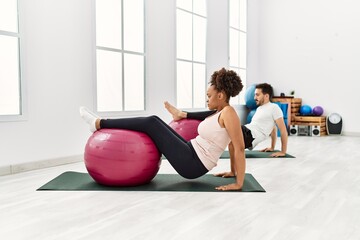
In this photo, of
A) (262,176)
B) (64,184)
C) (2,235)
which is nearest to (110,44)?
(64,184)

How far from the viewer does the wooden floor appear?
183cm

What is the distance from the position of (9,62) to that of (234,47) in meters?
4.76

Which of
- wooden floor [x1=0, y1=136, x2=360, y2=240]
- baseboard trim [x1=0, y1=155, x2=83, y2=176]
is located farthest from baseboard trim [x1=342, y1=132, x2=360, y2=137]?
baseboard trim [x1=0, y1=155, x2=83, y2=176]

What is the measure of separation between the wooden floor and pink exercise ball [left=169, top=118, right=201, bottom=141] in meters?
0.99

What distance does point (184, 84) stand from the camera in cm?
589

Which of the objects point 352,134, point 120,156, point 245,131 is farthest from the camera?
point 352,134

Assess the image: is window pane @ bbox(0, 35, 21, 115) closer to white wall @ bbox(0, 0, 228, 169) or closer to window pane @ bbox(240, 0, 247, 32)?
white wall @ bbox(0, 0, 228, 169)

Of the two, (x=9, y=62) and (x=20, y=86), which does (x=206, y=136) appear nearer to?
(x=20, y=86)

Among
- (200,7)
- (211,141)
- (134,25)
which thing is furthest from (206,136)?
(200,7)

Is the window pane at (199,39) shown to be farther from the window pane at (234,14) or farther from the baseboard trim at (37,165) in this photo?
the baseboard trim at (37,165)

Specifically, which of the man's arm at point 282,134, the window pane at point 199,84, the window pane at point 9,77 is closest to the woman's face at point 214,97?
the man's arm at point 282,134

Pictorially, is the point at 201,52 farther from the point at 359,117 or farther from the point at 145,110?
the point at 359,117

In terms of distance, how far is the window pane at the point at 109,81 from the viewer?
4.37 meters

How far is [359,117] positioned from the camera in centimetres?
687
